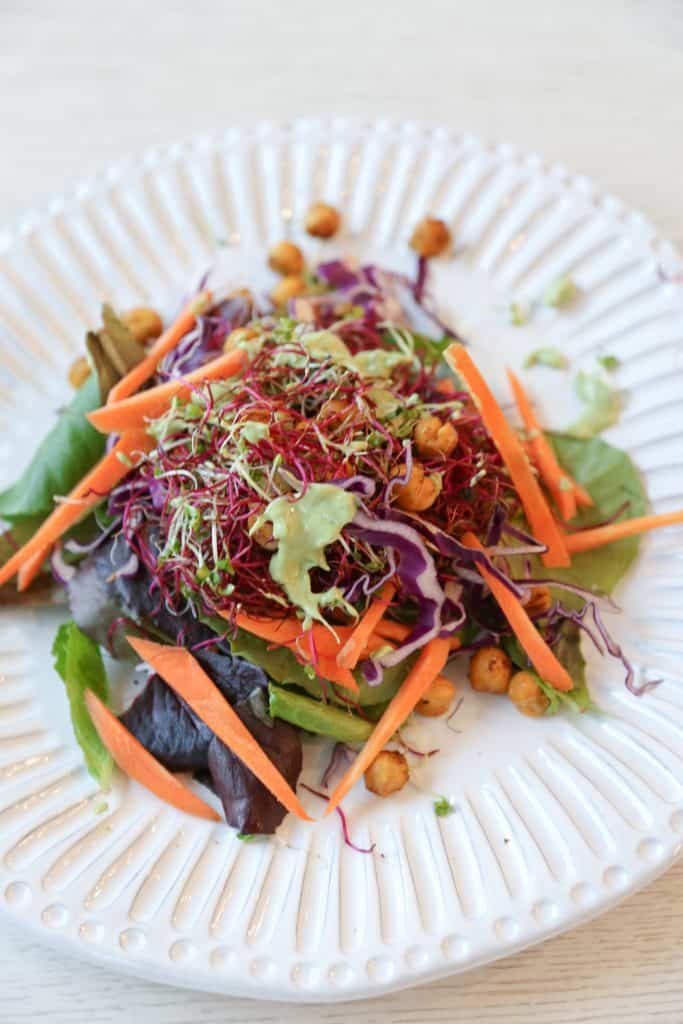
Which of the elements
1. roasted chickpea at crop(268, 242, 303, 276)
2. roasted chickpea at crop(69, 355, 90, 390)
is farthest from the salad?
roasted chickpea at crop(268, 242, 303, 276)

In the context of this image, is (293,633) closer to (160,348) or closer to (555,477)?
(555,477)

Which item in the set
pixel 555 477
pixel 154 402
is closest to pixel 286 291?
pixel 154 402

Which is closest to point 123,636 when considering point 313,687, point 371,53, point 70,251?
point 313,687

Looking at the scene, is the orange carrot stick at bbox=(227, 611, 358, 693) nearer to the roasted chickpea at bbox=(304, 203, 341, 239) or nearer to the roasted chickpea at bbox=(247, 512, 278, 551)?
the roasted chickpea at bbox=(247, 512, 278, 551)

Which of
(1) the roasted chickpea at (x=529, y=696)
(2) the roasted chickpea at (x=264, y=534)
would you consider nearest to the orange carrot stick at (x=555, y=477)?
(1) the roasted chickpea at (x=529, y=696)

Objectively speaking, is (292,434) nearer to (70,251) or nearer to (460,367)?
(460,367)

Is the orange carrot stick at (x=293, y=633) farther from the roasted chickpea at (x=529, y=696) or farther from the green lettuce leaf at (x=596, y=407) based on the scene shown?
the green lettuce leaf at (x=596, y=407)

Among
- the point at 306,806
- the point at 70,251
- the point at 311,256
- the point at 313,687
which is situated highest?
the point at 70,251
